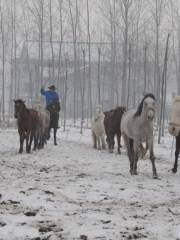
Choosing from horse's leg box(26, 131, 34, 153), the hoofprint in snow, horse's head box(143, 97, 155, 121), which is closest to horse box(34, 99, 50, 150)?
horse's leg box(26, 131, 34, 153)

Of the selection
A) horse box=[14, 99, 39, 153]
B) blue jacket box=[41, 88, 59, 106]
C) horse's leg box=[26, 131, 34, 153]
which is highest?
blue jacket box=[41, 88, 59, 106]

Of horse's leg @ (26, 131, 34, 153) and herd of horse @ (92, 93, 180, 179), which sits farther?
horse's leg @ (26, 131, 34, 153)

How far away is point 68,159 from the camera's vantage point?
492 inches

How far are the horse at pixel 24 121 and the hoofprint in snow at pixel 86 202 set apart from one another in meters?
2.58

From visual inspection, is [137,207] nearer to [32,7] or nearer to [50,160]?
[50,160]

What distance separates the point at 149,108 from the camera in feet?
31.9

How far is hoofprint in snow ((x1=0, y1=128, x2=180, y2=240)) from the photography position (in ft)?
16.5

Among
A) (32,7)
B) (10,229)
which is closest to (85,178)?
(10,229)

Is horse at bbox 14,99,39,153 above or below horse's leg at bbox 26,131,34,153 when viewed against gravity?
above

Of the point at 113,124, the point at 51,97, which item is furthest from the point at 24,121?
the point at 51,97

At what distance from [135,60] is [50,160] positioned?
34.2 meters

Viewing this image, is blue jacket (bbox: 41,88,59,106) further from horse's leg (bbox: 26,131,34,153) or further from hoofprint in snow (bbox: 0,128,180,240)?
hoofprint in snow (bbox: 0,128,180,240)

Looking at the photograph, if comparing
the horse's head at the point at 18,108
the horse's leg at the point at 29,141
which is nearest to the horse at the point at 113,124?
the horse's leg at the point at 29,141

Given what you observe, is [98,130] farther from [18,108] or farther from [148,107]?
[148,107]
